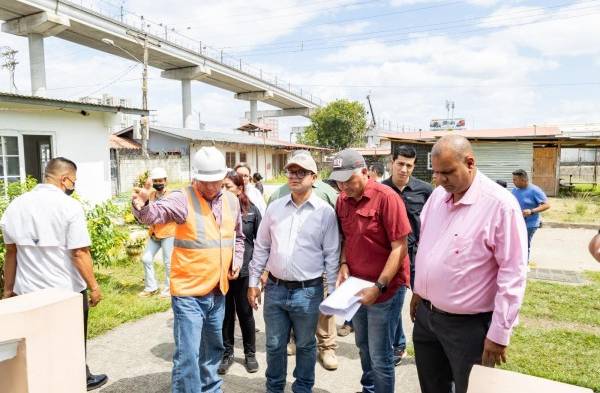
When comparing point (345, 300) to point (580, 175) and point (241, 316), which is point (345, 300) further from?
point (580, 175)

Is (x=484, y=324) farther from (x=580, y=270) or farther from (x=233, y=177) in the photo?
(x=580, y=270)

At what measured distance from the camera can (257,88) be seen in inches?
1874

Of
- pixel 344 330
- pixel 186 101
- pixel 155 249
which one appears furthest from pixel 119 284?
pixel 186 101

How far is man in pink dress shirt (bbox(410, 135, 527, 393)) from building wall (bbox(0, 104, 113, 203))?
9649mm

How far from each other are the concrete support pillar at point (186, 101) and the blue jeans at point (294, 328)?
125 feet

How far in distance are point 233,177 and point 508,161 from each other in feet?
64.5

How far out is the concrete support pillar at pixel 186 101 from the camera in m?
38.2

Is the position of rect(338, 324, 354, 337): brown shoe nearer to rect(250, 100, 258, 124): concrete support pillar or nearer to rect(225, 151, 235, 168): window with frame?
rect(225, 151, 235, 168): window with frame

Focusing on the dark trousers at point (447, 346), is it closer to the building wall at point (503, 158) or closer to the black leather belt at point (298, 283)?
the black leather belt at point (298, 283)

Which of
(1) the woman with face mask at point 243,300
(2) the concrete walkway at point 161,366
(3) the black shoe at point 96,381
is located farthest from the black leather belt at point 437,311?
(3) the black shoe at point 96,381

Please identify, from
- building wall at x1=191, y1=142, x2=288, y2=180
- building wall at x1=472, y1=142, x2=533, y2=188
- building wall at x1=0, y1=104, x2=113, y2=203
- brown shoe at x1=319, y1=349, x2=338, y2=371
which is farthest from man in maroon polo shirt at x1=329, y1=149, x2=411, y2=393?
building wall at x1=191, y1=142, x2=288, y2=180

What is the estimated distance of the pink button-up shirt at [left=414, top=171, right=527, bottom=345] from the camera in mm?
2047

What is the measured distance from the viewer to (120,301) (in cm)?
558

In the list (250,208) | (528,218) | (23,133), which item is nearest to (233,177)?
(250,208)
